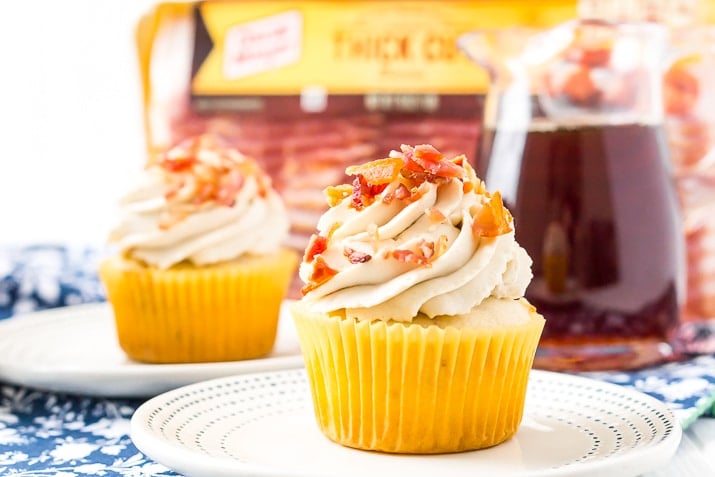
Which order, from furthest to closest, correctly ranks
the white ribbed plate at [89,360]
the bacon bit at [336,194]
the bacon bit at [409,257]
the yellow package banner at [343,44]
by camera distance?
the yellow package banner at [343,44]
the white ribbed plate at [89,360]
the bacon bit at [336,194]
the bacon bit at [409,257]

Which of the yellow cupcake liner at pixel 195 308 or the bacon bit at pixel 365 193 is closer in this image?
the bacon bit at pixel 365 193

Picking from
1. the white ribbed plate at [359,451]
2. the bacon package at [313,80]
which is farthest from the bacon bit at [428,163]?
the bacon package at [313,80]

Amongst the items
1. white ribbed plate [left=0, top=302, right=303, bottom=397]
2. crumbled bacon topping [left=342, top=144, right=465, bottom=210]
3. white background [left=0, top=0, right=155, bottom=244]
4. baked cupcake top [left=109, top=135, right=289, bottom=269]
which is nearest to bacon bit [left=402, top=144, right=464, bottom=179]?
crumbled bacon topping [left=342, top=144, right=465, bottom=210]

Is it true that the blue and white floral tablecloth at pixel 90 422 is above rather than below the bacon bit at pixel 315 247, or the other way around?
below

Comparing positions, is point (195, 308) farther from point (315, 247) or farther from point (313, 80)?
point (313, 80)

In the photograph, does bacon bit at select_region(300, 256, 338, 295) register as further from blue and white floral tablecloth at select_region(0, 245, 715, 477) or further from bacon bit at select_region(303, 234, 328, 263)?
blue and white floral tablecloth at select_region(0, 245, 715, 477)

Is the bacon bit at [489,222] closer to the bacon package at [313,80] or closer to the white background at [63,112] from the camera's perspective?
the bacon package at [313,80]

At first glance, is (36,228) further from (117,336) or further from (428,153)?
(428,153)
